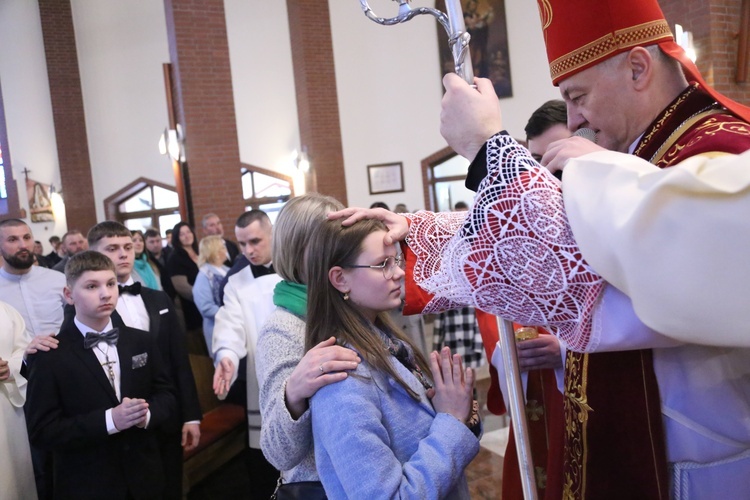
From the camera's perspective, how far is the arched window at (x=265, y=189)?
1398cm

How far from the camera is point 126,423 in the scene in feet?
8.93

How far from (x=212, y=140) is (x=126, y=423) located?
648 cm

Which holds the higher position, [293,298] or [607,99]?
[607,99]

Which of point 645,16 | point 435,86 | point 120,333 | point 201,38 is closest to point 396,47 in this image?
point 435,86

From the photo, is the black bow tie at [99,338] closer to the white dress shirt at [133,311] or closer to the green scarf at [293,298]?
the white dress shirt at [133,311]

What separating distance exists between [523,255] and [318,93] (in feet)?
39.3

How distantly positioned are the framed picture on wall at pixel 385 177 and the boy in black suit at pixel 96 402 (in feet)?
33.3

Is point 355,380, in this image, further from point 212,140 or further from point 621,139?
point 212,140

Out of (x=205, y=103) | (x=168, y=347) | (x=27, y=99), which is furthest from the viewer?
(x=27, y=99)

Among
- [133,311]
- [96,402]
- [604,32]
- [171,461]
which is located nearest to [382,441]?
[604,32]

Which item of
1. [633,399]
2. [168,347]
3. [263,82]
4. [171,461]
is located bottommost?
[171,461]

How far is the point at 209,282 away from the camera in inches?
200

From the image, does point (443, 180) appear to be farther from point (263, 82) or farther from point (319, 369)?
point (319, 369)

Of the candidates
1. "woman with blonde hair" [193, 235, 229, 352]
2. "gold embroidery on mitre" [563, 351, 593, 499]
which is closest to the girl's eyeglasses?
"gold embroidery on mitre" [563, 351, 593, 499]
